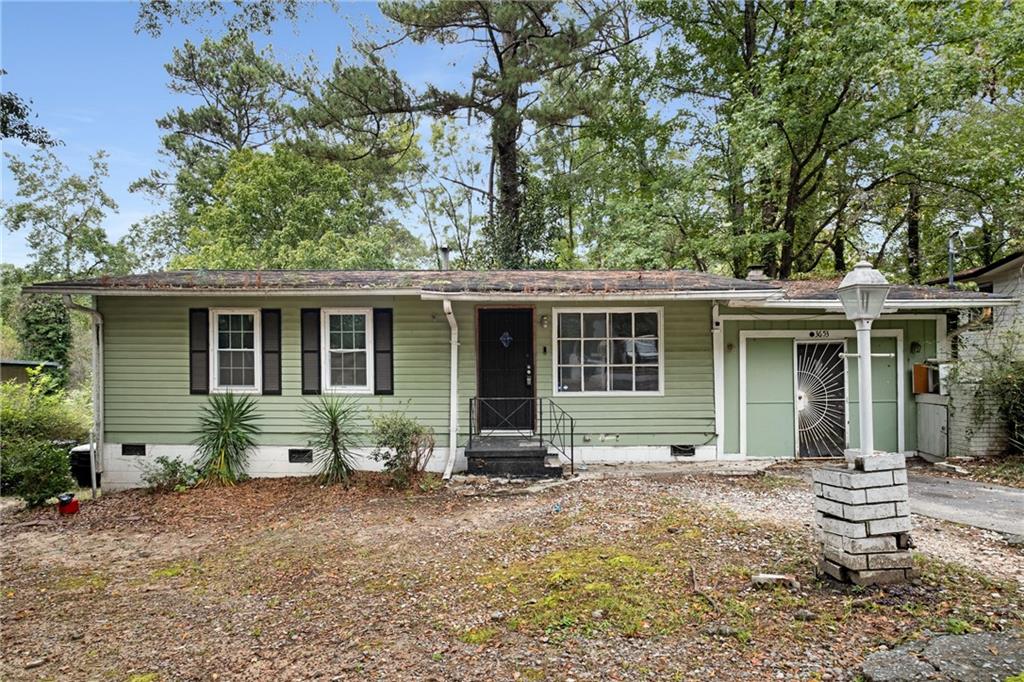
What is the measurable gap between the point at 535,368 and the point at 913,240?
564 inches

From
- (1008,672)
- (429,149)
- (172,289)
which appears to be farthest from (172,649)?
(429,149)

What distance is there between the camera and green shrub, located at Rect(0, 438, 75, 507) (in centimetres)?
684

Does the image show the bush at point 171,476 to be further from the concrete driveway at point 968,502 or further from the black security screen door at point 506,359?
the concrete driveway at point 968,502

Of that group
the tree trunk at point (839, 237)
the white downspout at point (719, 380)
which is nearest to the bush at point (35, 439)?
the white downspout at point (719, 380)

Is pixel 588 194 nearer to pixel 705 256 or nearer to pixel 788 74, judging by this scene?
pixel 705 256

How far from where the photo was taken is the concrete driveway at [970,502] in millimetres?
5129

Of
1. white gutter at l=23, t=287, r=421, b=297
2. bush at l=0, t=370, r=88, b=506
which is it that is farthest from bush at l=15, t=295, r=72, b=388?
white gutter at l=23, t=287, r=421, b=297

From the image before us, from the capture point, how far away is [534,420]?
845 cm

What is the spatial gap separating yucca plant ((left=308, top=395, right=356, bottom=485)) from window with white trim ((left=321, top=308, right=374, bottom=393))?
11.2 inches

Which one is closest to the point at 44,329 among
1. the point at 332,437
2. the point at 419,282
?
the point at 332,437

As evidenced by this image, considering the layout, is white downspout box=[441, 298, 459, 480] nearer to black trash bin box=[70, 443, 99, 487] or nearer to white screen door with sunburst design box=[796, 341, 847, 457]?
white screen door with sunburst design box=[796, 341, 847, 457]

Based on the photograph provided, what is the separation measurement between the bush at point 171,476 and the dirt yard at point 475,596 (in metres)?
1.22

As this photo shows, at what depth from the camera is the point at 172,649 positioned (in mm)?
3363

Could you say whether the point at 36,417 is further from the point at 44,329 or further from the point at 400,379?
the point at 44,329
